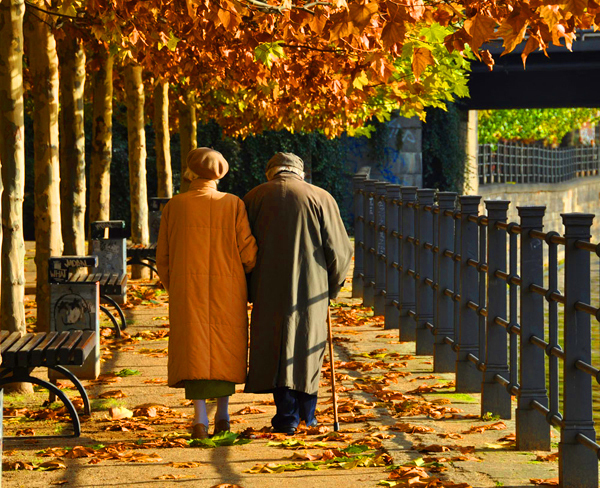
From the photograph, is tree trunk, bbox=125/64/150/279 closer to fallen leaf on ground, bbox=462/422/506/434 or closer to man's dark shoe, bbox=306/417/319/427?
man's dark shoe, bbox=306/417/319/427

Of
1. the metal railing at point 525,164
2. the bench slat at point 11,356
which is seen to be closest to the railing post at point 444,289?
the bench slat at point 11,356

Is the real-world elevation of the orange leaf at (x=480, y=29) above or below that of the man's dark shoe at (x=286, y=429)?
above

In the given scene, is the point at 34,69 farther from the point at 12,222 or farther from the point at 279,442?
the point at 279,442

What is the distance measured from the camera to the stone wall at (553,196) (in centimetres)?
4041

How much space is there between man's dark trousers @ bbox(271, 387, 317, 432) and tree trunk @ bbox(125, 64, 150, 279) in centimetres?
998

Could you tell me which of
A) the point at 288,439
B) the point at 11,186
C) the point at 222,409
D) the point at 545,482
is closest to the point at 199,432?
the point at 222,409

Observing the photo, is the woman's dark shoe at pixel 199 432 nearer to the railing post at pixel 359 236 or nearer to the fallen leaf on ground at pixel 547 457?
the fallen leaf on ground at pixel 547 457

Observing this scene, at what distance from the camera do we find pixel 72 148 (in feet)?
40.6

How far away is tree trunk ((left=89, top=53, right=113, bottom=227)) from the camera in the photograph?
1411cm

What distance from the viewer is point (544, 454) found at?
6.45m

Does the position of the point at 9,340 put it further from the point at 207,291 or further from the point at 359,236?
the point at 359,236

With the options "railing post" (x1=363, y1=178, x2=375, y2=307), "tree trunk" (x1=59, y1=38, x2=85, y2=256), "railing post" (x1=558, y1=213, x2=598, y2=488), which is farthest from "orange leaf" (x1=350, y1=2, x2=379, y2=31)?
"railing post" (x1=363, y1=178, x2=375, y2=307)

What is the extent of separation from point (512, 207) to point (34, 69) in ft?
106

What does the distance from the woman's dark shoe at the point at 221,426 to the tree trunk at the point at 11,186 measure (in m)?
1.91
